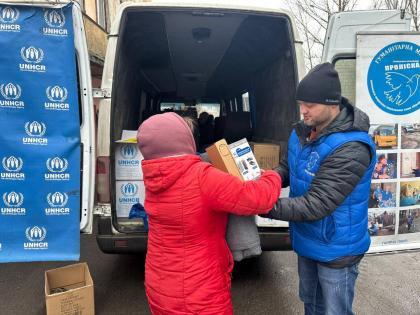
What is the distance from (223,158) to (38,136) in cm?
128

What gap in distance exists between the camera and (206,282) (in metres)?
1.82

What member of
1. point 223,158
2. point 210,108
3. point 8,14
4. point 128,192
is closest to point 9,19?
point 8,14

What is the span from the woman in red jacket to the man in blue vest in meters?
0.23

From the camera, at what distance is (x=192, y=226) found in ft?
5.69

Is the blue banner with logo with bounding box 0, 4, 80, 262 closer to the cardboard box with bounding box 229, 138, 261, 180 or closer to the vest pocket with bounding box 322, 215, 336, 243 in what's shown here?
the cardboard box with bounding box 229, 138, 261, 180

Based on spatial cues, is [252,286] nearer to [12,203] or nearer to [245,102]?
[12,203]

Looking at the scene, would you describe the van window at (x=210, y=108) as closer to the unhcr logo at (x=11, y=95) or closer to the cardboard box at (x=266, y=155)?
the cardboard box at (x=266, y=155)

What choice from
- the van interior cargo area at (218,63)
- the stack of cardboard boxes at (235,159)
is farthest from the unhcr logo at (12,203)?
the stack of cardboard boxes at (235,159)

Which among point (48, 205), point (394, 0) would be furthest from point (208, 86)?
point (394, 0)

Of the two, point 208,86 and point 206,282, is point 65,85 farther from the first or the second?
point 208,86

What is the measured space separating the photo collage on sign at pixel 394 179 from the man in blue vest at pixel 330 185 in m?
0.93

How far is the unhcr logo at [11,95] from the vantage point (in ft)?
8.21

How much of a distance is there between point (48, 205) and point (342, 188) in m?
1.90

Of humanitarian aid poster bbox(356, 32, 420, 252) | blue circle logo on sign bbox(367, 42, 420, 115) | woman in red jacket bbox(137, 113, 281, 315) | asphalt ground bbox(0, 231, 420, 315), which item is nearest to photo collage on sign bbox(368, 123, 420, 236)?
humanitarian aid poster bbox(356, 32, 420, 252)
